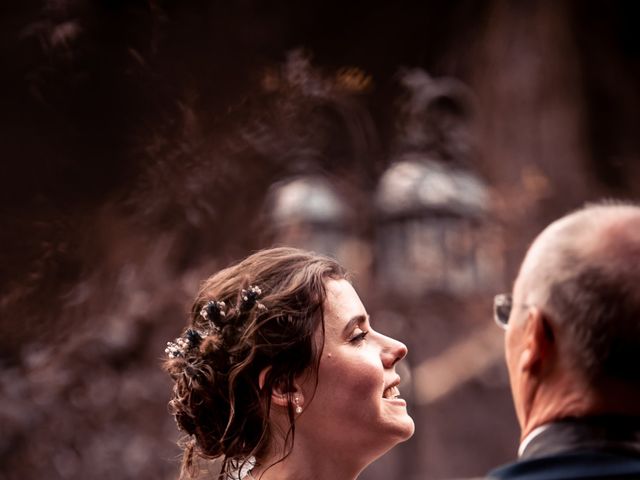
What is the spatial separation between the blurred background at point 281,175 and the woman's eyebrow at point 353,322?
323 centimetres

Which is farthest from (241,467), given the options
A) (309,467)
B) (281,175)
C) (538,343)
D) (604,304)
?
(281,175)

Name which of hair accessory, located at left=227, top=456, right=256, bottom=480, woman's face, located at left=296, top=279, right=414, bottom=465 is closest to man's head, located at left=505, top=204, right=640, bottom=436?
woman's face, located at left=296, top=279, right=414, bottom=465

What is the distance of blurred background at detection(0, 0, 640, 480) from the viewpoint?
17.6 ft

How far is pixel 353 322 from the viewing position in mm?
2092

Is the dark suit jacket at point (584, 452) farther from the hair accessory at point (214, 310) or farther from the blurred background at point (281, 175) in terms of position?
the blurred background at point (281, 175)

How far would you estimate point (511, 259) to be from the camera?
7727 mm

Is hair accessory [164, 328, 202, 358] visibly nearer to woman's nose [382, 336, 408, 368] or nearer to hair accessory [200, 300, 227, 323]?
hair accessory [200, 300, 227, 323]

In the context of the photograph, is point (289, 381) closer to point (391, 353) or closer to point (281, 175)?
point (391, 353)

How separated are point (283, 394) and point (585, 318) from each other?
2.87ft

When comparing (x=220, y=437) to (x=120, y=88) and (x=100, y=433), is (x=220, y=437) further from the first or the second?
(x=100, y=433)

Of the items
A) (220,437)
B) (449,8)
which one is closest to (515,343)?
(220,437)

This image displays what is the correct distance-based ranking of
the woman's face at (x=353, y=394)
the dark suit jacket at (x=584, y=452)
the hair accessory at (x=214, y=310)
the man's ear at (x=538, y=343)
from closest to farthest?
1. the dark suit jacket at (x=584, y=452)
2. the man's ear at (x=538, y=343)
3. the woman's face at (x=353, y=394)
4. the hair accessory at (x=214, y=310)

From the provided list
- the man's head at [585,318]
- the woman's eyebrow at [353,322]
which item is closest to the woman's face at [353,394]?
the woman's eyebrow at [353,322]

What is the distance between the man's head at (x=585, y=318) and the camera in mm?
1354
